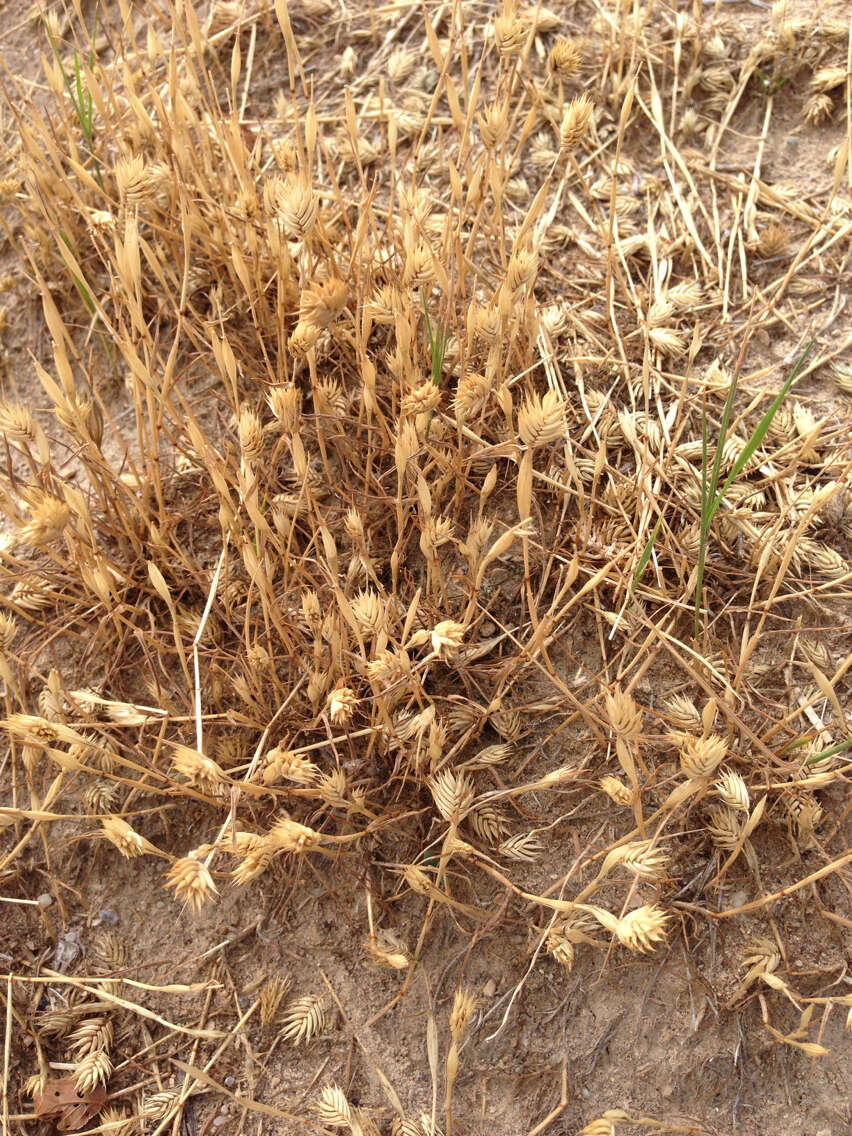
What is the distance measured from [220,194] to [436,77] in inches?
25.6

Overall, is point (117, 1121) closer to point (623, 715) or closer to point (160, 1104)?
point (160, 1104)

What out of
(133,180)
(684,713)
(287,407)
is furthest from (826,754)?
(133,180)

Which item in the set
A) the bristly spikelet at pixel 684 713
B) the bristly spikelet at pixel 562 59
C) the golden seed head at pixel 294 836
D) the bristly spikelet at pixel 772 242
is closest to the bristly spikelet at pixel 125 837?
the golden seed head at pixel 294 836

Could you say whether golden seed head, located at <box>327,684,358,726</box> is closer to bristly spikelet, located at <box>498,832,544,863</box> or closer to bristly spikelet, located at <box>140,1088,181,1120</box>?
bristly spikelet, located at <box>498,832,544,863</box>

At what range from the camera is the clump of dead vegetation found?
1.08 m

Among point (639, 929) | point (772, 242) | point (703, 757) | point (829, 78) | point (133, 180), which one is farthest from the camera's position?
point (829, 78)

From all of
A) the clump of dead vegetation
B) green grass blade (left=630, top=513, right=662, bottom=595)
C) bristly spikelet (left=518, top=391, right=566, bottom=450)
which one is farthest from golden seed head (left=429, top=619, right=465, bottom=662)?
green grass blade (left=630, top=513, right=662, bottom=595)

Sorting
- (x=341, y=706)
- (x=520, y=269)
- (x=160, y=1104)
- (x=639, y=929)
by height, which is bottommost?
(x=160, y=1104)

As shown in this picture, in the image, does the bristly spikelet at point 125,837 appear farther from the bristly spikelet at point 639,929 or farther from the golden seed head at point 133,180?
the golden seed head at point 133,180

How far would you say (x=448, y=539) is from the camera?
1216 mm

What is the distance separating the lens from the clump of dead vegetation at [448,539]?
108 cm

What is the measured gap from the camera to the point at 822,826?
1.19m

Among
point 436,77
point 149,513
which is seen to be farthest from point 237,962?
point 436,77

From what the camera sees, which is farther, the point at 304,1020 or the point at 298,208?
the point at 304,1020
